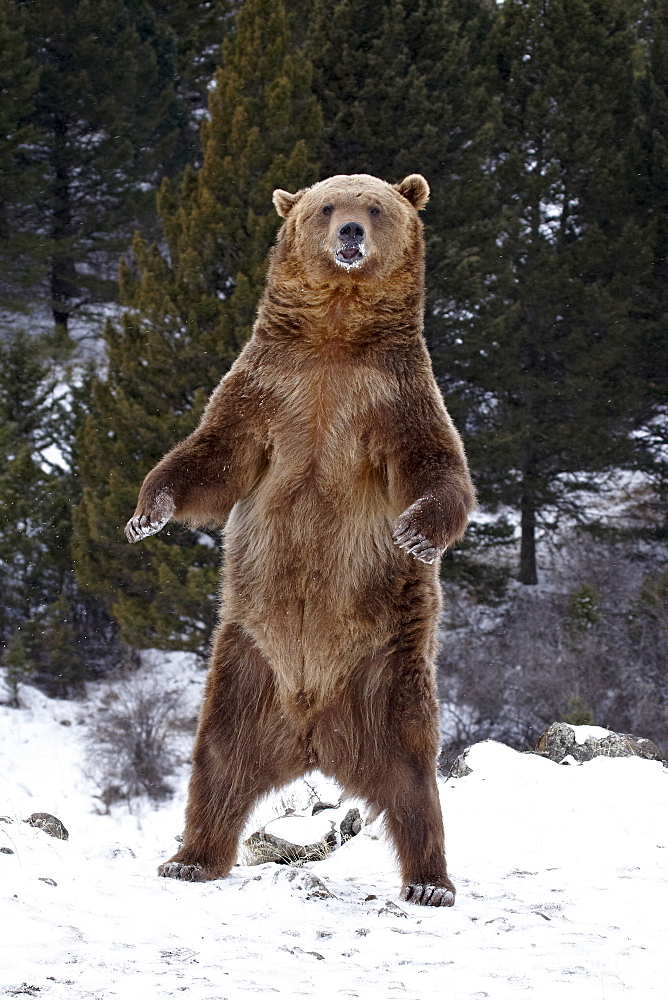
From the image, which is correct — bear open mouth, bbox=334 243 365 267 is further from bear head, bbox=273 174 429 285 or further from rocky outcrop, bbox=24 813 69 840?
rocky outcrop, bbox=24 813 69 840

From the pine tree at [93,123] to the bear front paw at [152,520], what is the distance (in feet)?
66.7

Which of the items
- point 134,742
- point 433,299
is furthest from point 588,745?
point 433,299

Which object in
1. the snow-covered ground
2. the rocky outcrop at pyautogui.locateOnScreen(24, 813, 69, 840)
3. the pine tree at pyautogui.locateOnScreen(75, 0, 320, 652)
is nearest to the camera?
the snow-covered ground

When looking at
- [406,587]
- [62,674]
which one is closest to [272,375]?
[406,587]

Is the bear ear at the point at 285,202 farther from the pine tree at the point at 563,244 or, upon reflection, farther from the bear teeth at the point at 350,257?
the pine tree at the point at 563,244

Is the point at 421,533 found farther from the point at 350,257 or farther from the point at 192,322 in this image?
the point at 192,322

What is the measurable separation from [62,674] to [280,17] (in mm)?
10492

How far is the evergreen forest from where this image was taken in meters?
14.8

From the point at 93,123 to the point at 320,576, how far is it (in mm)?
21995

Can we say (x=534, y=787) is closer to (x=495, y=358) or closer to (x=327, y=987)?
(x=327, y=987)

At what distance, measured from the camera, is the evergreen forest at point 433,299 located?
14.8 metres

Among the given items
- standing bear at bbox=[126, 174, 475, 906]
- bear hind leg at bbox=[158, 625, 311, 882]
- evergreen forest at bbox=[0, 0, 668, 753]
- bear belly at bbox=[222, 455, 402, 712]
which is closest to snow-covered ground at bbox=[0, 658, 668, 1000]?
bear hind leg at bbox=[158, 625, 311, 882]

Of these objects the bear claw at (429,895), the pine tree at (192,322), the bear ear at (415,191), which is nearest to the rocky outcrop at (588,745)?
the bear claw at (429,895)

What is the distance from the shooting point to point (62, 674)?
1708 centimetres
